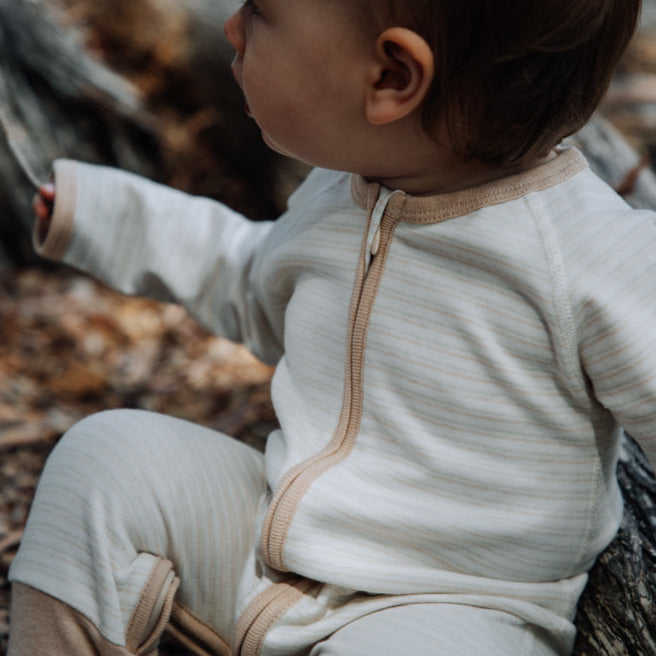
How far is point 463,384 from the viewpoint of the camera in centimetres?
121

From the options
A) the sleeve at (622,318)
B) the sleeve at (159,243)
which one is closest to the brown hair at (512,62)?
the sleeve at (622,318)

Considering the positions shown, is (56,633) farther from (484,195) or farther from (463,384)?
(484,195)

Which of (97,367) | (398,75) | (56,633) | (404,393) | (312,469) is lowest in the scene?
(97,367)

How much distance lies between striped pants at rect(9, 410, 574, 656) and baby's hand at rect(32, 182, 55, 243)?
0.44 meters

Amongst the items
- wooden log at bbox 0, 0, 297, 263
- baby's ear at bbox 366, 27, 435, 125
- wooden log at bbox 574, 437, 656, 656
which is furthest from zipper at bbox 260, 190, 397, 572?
wooden log at bbox 0, 0, 297, 263

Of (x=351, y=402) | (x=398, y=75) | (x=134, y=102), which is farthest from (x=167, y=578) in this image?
(x=134, y=102)

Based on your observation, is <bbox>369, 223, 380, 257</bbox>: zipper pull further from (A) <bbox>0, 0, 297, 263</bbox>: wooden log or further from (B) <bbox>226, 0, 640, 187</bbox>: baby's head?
(A) <bbox>0, 0, 297, 263</bbox>: wooden log

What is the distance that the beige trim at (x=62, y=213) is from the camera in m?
1.62

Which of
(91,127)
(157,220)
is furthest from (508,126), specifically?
(91,127)

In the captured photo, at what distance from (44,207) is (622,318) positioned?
1120 millimetres

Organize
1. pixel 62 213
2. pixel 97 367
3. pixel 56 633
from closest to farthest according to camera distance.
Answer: pixel 56 633, pixel 62 213, pixel 97 367

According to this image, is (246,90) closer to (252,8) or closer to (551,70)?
(252,8)

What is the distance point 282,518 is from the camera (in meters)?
1.25

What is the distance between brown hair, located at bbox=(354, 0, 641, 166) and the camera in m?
1.00
